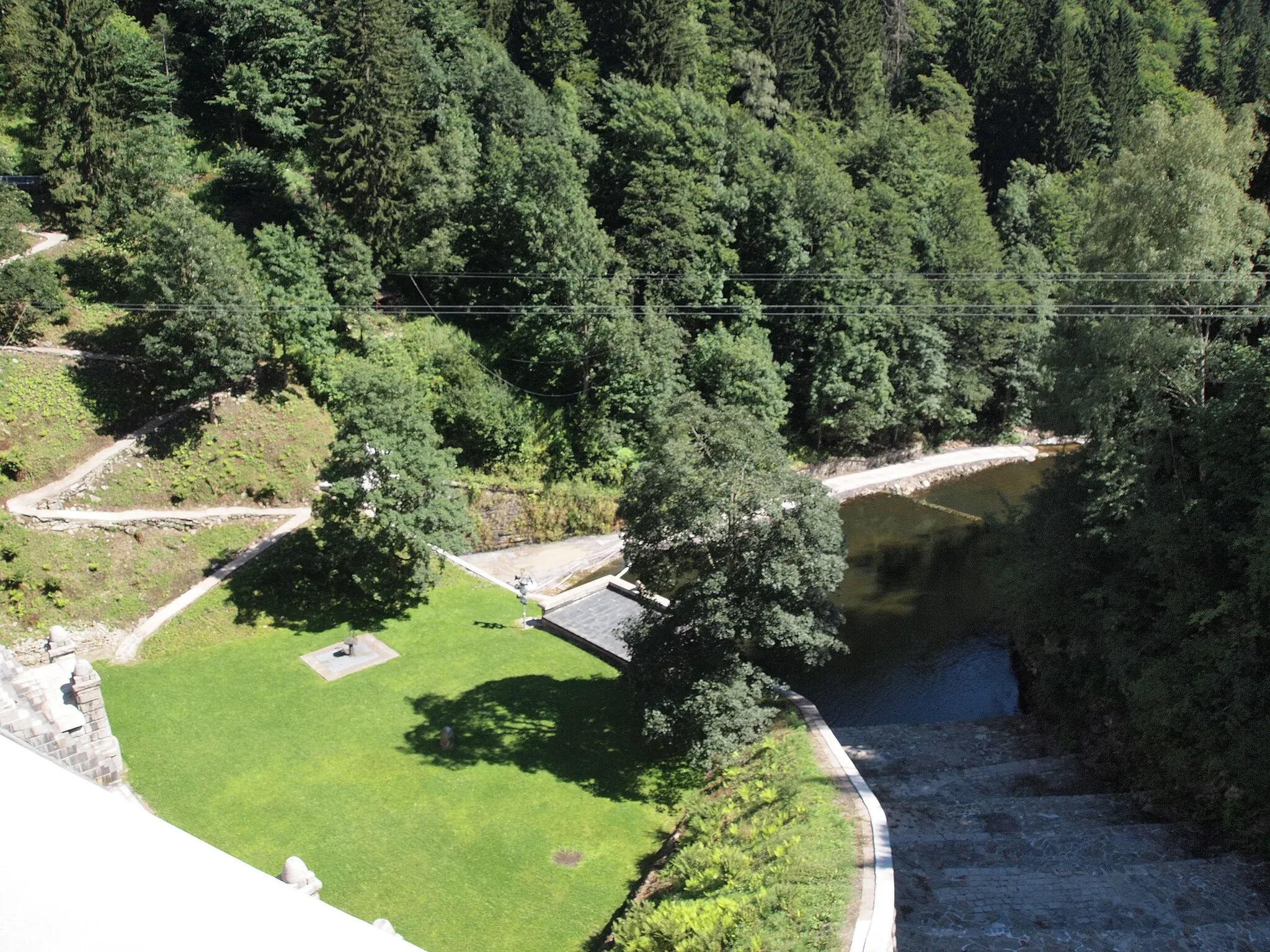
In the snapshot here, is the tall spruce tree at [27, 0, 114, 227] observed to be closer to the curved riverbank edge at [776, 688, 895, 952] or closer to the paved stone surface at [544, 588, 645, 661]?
the paved stone surface at [544, 588, 645, 661]

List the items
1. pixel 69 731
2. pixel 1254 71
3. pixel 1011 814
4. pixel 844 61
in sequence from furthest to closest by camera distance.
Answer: pixel 1254 71 < pixel 844 61 < pixel 1011 814 < pixel 69 731

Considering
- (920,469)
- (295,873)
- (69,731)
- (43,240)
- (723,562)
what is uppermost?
(43,240)

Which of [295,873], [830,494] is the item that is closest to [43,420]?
[295,873]

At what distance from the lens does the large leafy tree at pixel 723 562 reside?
17953mm

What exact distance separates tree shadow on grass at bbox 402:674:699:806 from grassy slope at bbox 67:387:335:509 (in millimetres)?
10668

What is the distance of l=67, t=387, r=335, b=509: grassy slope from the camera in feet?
90.3

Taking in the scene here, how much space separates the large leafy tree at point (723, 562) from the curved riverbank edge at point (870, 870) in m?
1.84

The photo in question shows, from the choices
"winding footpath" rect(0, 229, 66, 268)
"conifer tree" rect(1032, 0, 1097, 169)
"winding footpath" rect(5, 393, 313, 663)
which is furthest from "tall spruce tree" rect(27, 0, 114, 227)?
"conifer tree" rect(1032, 0, 1097, 169)

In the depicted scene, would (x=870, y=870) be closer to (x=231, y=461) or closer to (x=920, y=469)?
(x=231, y=461)

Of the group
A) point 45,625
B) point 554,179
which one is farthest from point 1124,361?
point 45,625

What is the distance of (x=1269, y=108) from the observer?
75.0ft

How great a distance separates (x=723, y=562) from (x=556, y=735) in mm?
5797

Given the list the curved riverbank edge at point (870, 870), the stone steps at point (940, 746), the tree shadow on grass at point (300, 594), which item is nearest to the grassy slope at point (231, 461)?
the tree shadow on grass at point (300, 594)

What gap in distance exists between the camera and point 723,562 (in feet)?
61.0
